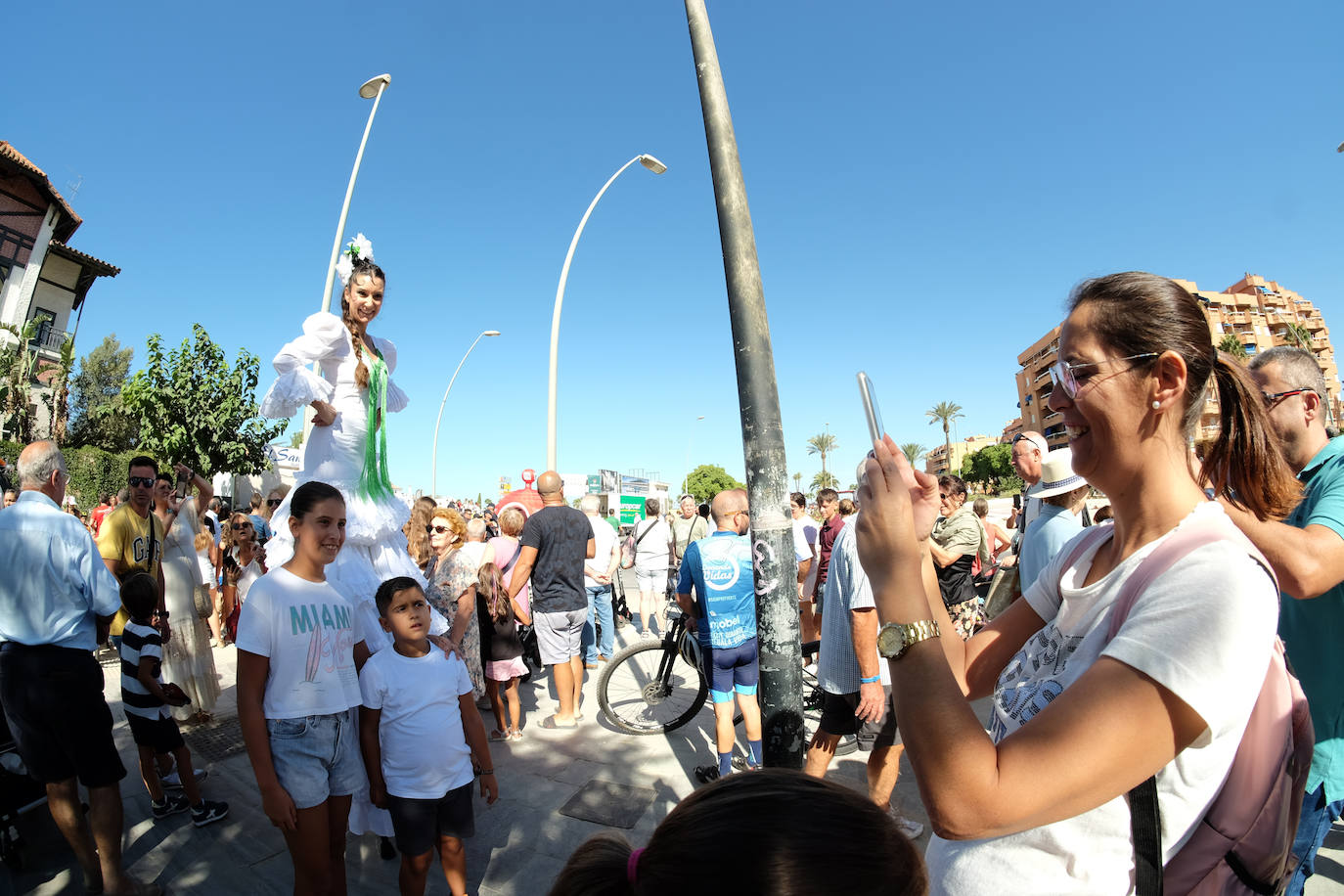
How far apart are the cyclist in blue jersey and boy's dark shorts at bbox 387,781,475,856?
181cm

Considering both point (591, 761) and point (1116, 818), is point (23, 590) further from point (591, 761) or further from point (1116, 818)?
point (1116, 818)

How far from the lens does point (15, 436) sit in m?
25.0

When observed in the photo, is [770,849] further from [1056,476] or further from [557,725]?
[557,725]

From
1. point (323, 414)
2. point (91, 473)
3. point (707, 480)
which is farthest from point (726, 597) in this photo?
point (707, 480)

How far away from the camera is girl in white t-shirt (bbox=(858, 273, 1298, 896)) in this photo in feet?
3.03

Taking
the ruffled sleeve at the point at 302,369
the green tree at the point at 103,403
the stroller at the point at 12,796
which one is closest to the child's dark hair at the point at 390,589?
the ruffled sleeve at the point at 302,369

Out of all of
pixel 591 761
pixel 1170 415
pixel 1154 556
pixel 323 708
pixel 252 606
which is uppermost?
pixel 1170 415

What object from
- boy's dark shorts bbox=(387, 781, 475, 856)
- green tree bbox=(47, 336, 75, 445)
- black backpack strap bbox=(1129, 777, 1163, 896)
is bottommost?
boy's dark shorts bbox=(387, 781, 475, 856)

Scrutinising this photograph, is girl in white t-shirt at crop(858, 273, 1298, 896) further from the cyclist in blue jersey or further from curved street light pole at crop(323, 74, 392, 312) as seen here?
curved street light pole at crop(323, 74, 392, 312)

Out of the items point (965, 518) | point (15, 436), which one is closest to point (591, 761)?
point (965, 518)

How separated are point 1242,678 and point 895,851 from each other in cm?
56

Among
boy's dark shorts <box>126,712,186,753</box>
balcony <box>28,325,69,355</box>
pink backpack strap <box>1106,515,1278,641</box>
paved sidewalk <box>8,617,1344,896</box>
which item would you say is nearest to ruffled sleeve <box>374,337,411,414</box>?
paved sidewalk <box>8,617,1344,896</box>

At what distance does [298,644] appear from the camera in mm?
2650

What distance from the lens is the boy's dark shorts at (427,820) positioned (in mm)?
2832
